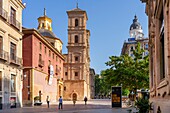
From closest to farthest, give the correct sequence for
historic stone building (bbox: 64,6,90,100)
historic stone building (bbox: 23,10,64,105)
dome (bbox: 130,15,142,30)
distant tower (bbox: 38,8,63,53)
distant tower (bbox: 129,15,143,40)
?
historic stone building (bbox: 23,10,64,105) → distant tower (bbox: 38,8,63,53) → historic stone building (bbox: 64,6,90,100) → distant tower (bbox: 129,15,143,40) → dome (bbox: 130,15,142,30)

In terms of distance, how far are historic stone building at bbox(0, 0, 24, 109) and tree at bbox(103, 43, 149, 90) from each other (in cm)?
1077

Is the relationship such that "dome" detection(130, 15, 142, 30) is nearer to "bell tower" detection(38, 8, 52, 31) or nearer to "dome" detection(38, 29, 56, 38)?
"bell tower" detection(38, 8, 52, 31)

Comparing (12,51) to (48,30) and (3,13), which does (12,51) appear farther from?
(48,30)

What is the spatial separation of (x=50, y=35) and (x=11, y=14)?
42.0 m

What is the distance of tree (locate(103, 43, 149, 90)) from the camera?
33.9 m

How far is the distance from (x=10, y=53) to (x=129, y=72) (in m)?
13.1

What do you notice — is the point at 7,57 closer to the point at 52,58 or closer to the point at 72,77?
the point at 52,58

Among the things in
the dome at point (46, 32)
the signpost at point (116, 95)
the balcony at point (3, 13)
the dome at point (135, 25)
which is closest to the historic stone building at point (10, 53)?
the balcony at point (3, 13)

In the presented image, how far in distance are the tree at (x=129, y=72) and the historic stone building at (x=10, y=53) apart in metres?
10.8

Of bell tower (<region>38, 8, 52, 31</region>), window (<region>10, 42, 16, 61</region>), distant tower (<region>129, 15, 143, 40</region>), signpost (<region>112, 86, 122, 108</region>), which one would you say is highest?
distant tower (<region>129, 15, 143, 40</region>)

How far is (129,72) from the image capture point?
34.0 m

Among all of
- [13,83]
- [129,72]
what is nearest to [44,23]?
[13,83]

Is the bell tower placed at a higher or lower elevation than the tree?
higher

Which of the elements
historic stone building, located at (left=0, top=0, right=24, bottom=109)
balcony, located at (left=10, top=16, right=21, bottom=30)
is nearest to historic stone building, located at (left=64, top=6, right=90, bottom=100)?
historic stone building, located at (left=0, top=0, right=24, bottom=109)
